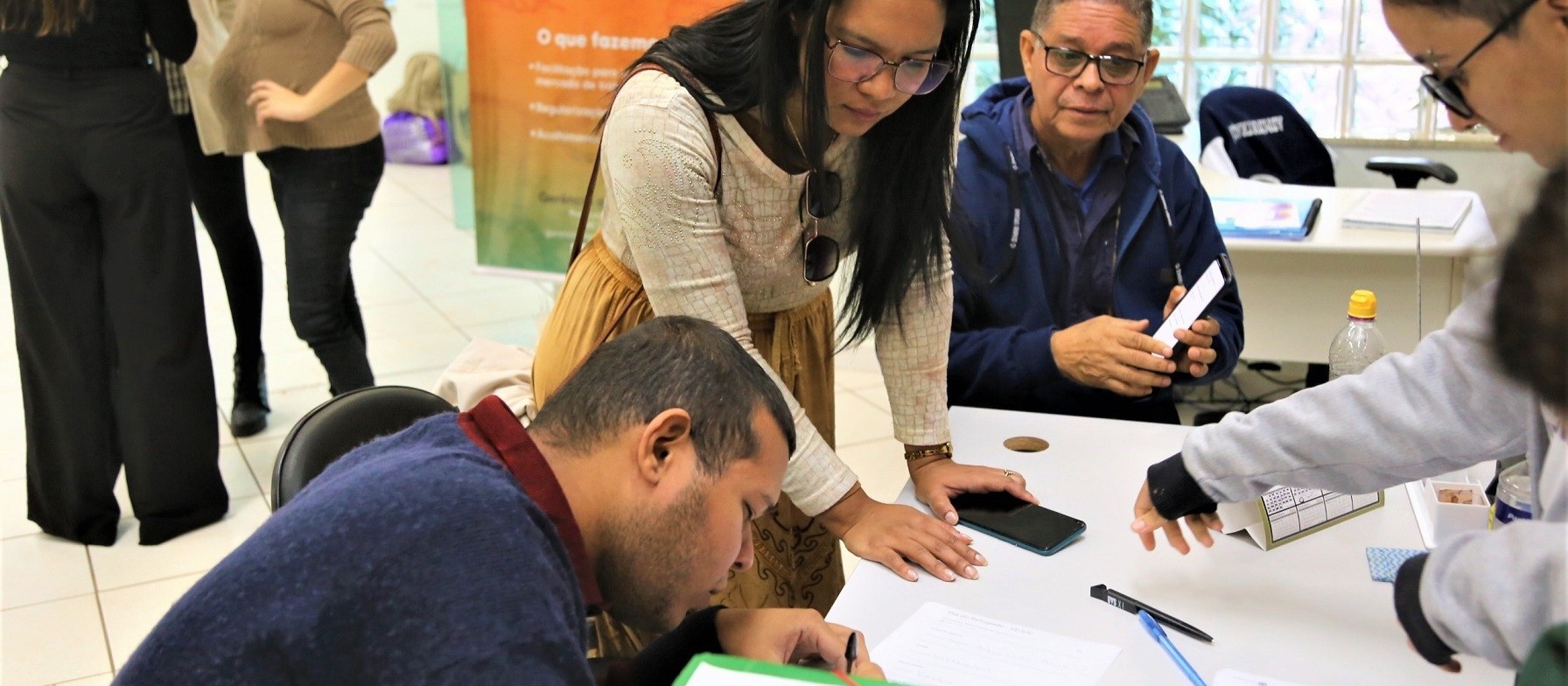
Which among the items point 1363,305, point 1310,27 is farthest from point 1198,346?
point 1310,27

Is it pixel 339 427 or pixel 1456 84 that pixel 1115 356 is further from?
pixel 339 427

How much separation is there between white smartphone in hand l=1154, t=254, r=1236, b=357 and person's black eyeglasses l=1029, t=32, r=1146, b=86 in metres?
0.37

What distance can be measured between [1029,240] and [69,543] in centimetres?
244

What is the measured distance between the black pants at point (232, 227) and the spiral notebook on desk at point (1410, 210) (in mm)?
2950

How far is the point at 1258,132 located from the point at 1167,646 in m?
3.02

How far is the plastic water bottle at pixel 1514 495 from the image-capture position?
145cm

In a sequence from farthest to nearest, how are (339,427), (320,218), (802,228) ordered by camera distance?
(320,218), (802,228), (339,427)

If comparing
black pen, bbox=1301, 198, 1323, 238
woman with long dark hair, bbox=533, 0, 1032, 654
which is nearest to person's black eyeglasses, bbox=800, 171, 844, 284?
woman with long dark hair, bbox=533, 0, 1032, 654

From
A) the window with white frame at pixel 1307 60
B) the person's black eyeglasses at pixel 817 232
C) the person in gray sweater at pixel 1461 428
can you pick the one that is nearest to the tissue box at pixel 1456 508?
the person in gray sweater at pixel 1461 428

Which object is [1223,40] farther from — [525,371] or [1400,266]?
[525,371]

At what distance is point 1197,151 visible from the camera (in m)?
4.15

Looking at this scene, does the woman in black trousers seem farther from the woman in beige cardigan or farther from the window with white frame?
the window with white frame

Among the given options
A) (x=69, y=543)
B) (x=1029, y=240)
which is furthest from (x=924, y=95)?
(x=69, y=543)

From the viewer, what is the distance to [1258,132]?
13.0 feet
